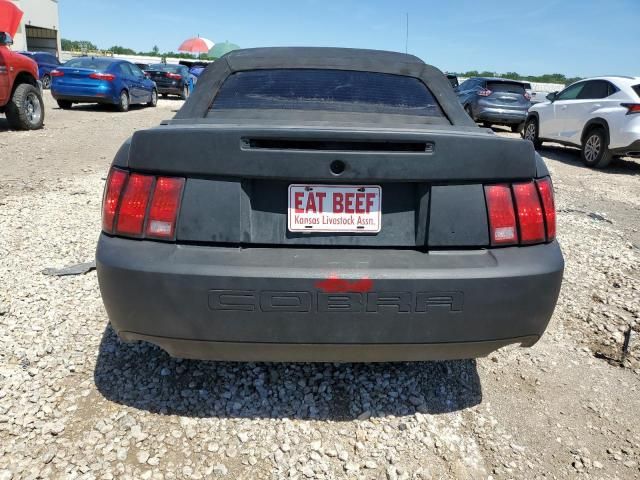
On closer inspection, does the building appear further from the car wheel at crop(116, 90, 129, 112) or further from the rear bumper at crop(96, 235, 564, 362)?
the rear bumper at crop(96, 235, 564, 362)

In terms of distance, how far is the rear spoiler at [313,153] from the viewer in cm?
182

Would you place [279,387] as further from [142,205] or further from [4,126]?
[4,126]

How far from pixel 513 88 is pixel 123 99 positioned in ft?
38.5

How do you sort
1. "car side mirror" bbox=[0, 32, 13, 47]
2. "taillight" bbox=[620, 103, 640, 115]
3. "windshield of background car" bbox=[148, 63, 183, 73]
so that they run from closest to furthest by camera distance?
"taillight" bbox=[620, 103, 640, 115] → "car side mirror" bbox=[0, 32, 13, 47] → "windshield of background car" bbox=[148, 63, 183, 73]

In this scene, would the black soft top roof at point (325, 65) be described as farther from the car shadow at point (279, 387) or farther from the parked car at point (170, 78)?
the parked car at point (170, 78)

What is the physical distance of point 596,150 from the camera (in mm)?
9148

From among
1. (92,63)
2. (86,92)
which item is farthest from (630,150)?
(92,63)

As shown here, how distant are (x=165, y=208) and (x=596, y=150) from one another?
9494mm

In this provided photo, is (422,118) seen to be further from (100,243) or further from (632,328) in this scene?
(632,328)

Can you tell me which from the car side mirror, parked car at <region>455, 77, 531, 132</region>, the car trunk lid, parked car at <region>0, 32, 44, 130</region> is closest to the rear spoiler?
the car trunk lid

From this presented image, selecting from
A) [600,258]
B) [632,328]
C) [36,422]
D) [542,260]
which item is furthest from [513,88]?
[36,422]

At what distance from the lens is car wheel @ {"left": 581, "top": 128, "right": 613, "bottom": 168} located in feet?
29.2

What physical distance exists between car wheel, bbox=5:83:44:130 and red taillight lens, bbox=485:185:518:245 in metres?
10.2

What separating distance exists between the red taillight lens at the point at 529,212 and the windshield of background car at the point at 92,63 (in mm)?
15079
